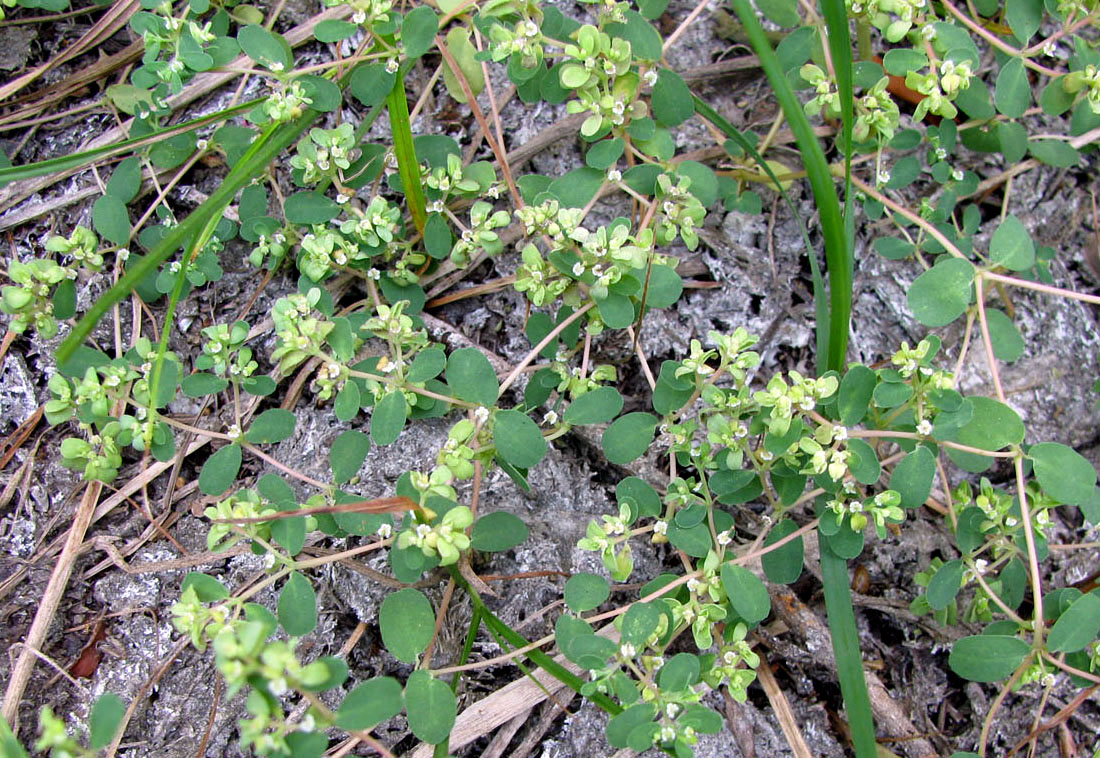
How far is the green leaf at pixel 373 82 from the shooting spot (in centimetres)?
205

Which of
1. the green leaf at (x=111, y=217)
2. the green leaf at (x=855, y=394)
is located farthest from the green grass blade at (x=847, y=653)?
the green leaf at (x=111, y=217)

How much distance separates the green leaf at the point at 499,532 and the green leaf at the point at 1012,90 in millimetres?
1598

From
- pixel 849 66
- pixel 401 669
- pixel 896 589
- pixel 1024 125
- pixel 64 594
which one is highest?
pixel 849 66

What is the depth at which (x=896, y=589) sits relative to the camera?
2.18m

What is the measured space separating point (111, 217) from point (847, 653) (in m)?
2.17

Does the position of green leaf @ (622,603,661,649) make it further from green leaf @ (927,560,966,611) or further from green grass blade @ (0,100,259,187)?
green grass blade @ (0,100,259,187)

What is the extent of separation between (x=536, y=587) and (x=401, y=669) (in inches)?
15.0

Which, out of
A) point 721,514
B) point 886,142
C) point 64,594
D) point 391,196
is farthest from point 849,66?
point 64,594

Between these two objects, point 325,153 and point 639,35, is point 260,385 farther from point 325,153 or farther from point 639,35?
point 639,35

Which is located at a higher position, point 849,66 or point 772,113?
point 849,66

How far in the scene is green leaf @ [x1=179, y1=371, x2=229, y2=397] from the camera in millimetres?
2021

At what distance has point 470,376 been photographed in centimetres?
182

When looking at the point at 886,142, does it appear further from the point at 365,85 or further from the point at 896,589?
the point at 365,85

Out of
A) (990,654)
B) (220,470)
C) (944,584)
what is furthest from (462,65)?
(990,654)
